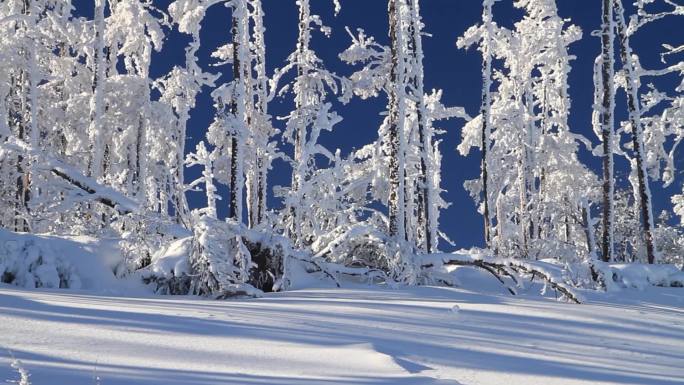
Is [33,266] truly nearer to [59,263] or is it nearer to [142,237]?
[59,263]

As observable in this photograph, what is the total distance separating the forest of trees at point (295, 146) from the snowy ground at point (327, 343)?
3265 mm

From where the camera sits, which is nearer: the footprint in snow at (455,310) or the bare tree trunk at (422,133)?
the footprint in snow at (455,310)

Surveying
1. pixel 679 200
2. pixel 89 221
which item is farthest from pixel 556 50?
pixel 89 221

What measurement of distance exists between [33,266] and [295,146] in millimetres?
12918

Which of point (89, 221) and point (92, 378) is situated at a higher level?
point (89, 221)

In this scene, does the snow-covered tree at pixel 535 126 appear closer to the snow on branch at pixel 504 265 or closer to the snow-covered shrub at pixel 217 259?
the snow on branch at pixel 504 265

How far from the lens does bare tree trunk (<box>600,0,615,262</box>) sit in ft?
50.1

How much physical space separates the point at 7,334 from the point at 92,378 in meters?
1.53

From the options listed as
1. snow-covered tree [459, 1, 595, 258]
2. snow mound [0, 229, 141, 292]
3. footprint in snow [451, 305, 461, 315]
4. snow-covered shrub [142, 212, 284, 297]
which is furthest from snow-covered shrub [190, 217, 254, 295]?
snow-covered tree [459, 1, 595, 258]

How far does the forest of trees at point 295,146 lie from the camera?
1166 centimetres

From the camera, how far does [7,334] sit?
167 inches

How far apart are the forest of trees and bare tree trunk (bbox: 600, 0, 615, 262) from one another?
0.13 ft

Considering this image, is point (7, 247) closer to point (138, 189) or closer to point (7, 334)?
point (7, 334)

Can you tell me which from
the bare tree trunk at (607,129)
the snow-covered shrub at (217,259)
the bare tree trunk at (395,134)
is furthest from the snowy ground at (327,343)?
the bare tree trunk at (607,129)
